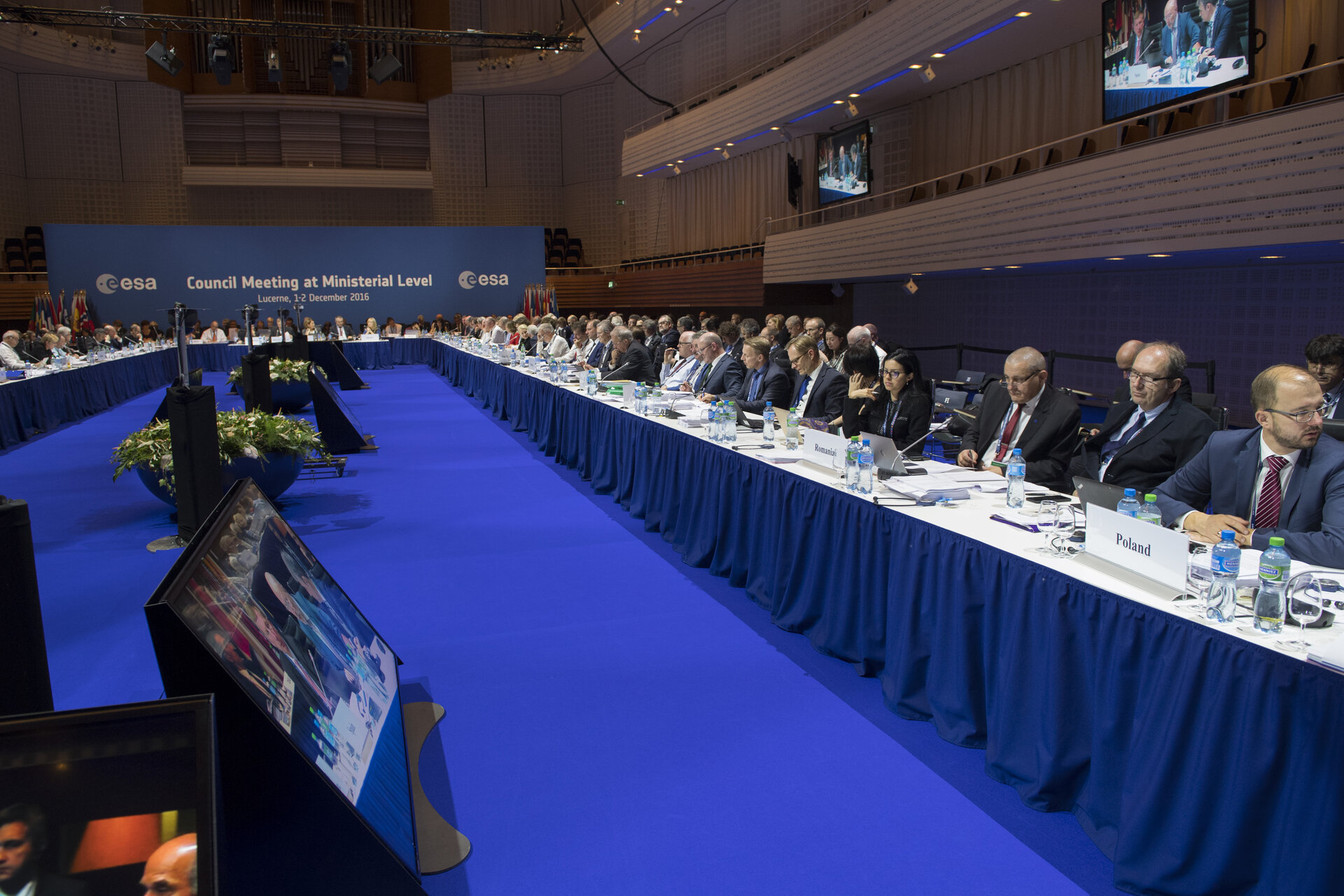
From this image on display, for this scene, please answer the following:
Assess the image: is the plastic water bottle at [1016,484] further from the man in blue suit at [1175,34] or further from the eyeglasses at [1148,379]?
the man in blue suit at [1175,34]

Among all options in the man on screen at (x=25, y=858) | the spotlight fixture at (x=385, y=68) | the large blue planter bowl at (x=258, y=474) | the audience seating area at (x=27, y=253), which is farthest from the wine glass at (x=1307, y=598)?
the audience seating area at (x=27, y=253)

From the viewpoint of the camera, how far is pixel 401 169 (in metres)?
22.3

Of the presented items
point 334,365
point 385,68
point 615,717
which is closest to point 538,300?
point 385,68

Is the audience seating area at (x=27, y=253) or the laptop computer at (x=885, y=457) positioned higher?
the audience seating area at (x=27, y=253)

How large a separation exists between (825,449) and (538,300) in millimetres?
16757

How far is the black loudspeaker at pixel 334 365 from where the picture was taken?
43.5ft

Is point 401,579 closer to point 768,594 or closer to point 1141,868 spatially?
point 768,594

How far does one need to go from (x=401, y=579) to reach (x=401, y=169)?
2020 centimetres

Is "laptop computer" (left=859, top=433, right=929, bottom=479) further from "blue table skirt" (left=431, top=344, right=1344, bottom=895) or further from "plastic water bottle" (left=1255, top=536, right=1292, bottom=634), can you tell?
"plastic water bottle" (left=1255, top=536, right=1292, bottom=634)

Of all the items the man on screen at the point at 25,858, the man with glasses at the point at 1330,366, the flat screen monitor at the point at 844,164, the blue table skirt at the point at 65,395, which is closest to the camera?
the man on screen at the point at 25,858

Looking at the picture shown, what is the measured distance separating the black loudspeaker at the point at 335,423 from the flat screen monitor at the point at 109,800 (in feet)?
22.3

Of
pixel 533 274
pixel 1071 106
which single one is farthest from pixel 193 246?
pixel 1071 106

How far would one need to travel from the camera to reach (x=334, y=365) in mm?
13523

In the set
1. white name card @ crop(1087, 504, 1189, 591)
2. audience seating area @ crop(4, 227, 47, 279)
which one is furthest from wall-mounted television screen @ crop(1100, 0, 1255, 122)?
audience seating area @ crop(4, 227, 47, 279)
